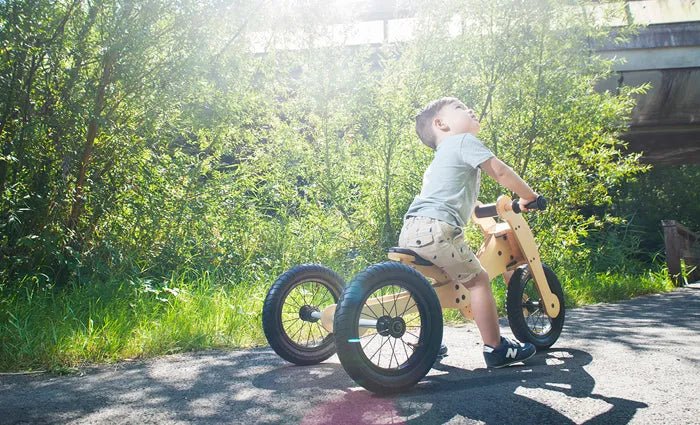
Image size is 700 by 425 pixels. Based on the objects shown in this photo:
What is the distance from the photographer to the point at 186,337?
4586 millimetres

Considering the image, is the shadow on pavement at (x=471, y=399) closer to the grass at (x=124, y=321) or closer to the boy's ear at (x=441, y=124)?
the grass at (x=124, y=321)

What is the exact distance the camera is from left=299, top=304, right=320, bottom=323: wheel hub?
3.89 m

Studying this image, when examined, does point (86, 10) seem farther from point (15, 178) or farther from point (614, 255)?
point (614, 255)

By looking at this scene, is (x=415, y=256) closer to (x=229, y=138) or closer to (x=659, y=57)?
(x=229, y=138)

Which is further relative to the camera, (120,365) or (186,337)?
(186,337)

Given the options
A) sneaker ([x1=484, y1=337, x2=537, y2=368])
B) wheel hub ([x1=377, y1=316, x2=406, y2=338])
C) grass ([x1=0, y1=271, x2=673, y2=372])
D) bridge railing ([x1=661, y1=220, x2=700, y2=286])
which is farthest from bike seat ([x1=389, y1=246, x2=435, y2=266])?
bridge railing ([x1=661, y1=220, x2=700, y2=286])

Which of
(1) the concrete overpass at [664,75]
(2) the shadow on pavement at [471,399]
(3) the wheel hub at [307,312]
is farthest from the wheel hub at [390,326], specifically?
(1) the concrete overpass at [664,75]

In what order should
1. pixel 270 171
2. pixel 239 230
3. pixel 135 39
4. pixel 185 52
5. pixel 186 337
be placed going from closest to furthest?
pixel 186 337
pixel 135 39
pixel 185 52
pixel 239 230
pixel 270 171

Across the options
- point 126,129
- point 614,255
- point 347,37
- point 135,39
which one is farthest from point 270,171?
point 614,255

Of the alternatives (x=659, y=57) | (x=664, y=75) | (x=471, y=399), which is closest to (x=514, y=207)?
(x=471, y=399)

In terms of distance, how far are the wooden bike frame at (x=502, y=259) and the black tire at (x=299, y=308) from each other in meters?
0.66

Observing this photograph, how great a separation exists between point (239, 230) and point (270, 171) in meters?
0.84

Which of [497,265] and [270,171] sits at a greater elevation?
[270,171]

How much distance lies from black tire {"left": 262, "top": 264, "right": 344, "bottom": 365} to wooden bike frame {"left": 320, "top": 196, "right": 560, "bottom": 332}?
0.66m
